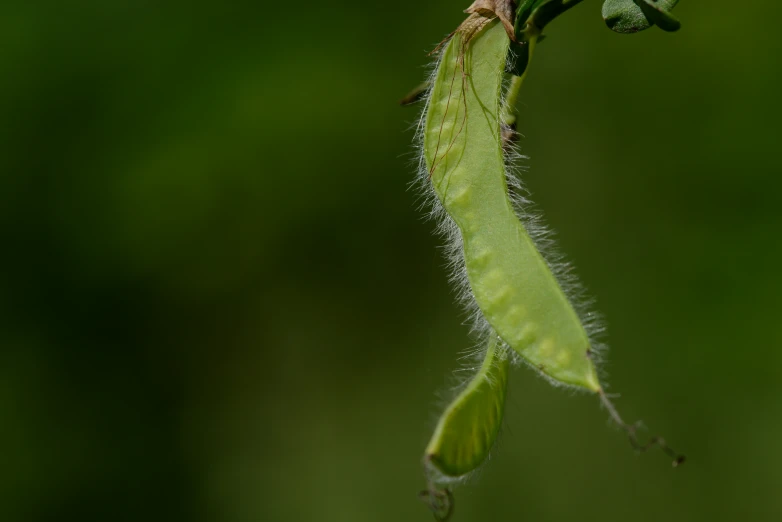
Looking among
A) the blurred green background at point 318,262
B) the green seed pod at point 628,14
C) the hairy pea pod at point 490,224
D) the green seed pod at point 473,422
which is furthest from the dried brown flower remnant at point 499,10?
the blurred green background at point 318,262

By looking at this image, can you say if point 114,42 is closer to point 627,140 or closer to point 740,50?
point 627,140

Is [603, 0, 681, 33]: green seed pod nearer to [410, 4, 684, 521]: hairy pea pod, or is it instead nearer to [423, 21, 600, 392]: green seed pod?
[410, 4, 684, 521]: hairy pea pod

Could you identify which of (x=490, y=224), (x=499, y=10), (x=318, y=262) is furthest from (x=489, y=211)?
(x=318, y=262)

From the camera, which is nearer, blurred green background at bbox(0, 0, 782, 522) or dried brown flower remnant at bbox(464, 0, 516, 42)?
dried brown flower remnant at bbox(464, 0, 516, 42)

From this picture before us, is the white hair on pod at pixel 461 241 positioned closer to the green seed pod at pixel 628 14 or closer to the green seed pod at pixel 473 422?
the green seed pod at pixel 473 422

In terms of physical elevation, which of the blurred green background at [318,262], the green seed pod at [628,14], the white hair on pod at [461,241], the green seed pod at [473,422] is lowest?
the blurred green background at [318,262]

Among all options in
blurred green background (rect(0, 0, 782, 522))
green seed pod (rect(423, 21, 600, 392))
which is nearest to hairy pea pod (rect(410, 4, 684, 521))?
green seed pod (rect(423, 21, 600, 392))

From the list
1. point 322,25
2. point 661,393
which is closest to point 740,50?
point 661,393
